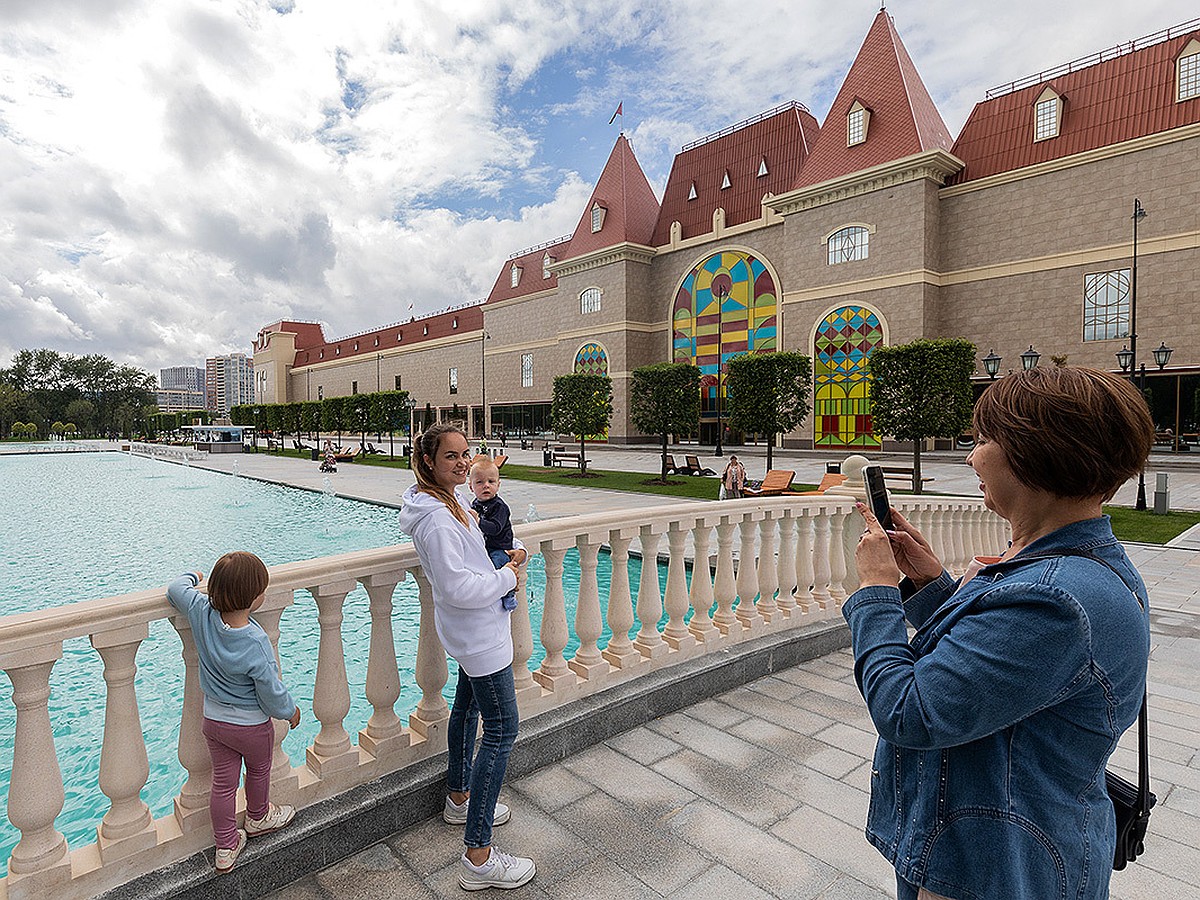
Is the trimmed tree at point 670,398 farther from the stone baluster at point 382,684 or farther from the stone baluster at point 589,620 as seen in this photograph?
the stone baluster at point 382,684

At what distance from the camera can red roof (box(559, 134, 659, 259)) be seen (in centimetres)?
4566

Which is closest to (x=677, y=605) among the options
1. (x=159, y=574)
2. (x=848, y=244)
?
(x=159, y=574)

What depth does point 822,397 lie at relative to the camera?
34.5 m

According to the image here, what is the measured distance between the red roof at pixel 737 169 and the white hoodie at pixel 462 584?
41479mm

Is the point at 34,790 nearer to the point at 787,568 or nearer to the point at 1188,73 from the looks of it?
the point at 787,568

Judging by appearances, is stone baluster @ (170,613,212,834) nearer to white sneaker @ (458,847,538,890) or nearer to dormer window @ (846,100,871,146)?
Answer: white sneaker @ (458,847,538,890)

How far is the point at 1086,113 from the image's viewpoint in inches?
1129

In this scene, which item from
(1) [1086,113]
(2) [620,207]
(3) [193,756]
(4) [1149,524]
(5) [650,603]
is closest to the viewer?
(3) [193,756]

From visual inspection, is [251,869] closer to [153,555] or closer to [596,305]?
[153,555]

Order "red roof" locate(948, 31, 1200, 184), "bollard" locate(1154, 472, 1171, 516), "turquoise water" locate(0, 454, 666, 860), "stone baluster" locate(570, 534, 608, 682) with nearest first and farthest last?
"stone baluster" locate(570, 534, 608, 682)
"turquoise water" locate(0, 454, 666, 860)
"bollard" locate(1154, 472, 1171, 516)
"red roof" locate(948, 31, 1200, 184)

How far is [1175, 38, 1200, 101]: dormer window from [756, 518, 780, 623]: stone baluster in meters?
34.3

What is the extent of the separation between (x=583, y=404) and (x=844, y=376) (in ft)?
51.0

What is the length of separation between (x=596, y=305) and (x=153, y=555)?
37823 millimetres

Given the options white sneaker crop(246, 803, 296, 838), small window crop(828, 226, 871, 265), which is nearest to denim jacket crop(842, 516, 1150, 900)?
white sneaker crop(246, 803, 296, 838)
